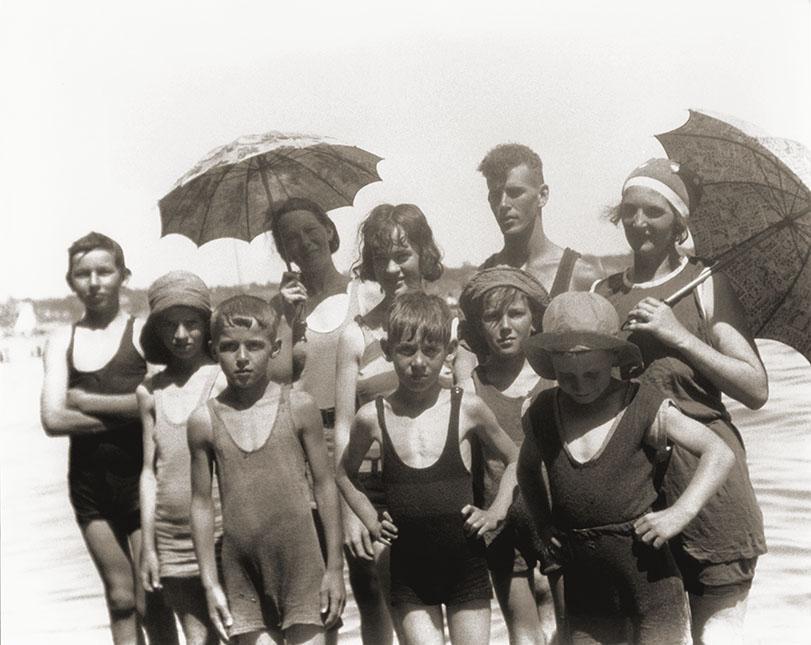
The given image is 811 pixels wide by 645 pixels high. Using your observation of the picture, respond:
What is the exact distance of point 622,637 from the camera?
14.5 ft

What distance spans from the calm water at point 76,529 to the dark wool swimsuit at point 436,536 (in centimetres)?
124

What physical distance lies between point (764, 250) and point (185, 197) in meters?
2.60

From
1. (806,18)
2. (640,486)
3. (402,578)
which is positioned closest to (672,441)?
(640,486)

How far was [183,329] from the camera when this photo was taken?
→ 4.90 metres

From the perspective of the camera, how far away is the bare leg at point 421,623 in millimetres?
4617

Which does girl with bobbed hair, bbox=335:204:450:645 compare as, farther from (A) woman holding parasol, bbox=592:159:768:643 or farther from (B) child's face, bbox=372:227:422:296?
(A) woman holding parasol, bbox=592:159:768:643

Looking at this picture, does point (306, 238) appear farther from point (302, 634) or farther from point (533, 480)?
point (302, 634)

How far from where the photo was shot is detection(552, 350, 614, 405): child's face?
14.6ft

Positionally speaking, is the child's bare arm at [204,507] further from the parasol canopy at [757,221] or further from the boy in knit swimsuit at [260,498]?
the parasol canopy at [757,221]

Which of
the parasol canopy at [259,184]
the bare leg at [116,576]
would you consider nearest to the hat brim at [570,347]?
the parasol canopy at [259,184]

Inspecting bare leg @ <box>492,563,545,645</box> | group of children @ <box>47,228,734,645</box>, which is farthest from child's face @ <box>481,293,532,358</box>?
bare leg @ <box>492,563,545,645</box>

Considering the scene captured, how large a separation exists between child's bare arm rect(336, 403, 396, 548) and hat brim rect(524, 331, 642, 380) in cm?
70

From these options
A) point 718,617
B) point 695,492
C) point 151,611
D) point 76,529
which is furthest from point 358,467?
point 76,529

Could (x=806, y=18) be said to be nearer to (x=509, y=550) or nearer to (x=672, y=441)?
(x=672, y=441)
